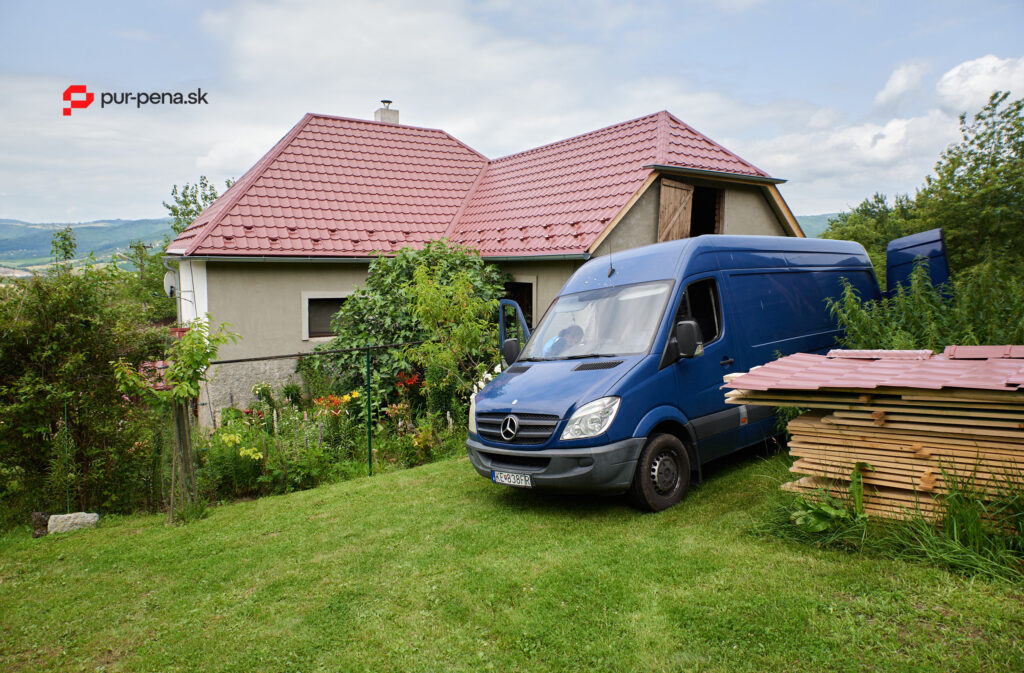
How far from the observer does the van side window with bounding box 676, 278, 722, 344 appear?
659 centimetres

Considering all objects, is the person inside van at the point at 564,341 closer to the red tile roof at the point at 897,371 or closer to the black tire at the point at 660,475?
the black tire at the point at 660,475

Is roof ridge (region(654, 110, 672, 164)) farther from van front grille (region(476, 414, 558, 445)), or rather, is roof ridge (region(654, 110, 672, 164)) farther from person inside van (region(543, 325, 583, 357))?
van front grille (region(476, 414, 558, 445))

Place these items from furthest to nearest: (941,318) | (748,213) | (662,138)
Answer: (748,213) < (662,138) < (941,318)

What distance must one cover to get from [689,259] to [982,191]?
26519 mm

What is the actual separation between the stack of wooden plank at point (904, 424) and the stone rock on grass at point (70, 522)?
616cm

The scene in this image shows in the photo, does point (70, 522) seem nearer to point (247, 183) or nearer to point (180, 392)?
point (180, 392)

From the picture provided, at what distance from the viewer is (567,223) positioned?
11.6 m

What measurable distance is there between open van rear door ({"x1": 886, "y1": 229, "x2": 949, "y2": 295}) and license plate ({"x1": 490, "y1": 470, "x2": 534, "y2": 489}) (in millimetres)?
7165

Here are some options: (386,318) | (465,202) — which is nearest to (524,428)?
(386,318)

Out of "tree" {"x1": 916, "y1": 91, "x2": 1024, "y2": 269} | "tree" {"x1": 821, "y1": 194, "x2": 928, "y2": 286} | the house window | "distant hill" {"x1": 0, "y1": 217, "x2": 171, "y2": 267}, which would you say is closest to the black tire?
the house window

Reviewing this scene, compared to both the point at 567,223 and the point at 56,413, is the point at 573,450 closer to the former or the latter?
the point at 56,413

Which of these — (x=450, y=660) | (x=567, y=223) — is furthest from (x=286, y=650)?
(x=567, y=223)

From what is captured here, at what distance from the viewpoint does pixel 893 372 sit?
15.1ft

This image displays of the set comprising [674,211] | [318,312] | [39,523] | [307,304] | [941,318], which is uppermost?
[674,211]
